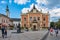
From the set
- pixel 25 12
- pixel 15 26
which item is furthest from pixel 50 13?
pixel 15 26

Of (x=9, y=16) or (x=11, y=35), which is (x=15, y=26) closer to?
Answer: (x=9, y=16)

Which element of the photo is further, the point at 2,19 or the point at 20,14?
the point at 20,14

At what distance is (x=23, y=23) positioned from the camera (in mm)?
2654

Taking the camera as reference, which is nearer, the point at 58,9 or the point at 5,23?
the point at 5,23

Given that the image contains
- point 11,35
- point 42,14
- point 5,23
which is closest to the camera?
point 5,23

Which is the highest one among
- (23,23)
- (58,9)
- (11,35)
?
(58,9)

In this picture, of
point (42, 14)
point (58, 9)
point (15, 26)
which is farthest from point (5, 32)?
point (58, 9)

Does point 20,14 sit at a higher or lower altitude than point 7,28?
higher

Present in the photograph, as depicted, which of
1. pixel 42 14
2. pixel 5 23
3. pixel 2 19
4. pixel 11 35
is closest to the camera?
pixel 2 19

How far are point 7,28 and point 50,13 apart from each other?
644mm

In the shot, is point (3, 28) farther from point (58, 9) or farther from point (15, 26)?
point (58, 9)

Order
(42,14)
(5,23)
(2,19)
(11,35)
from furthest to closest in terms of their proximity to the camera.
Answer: (11,35) → (42,14) → (5,23) → (2,19)

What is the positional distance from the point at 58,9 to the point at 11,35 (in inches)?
33.1

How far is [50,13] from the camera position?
2742 millimetres
